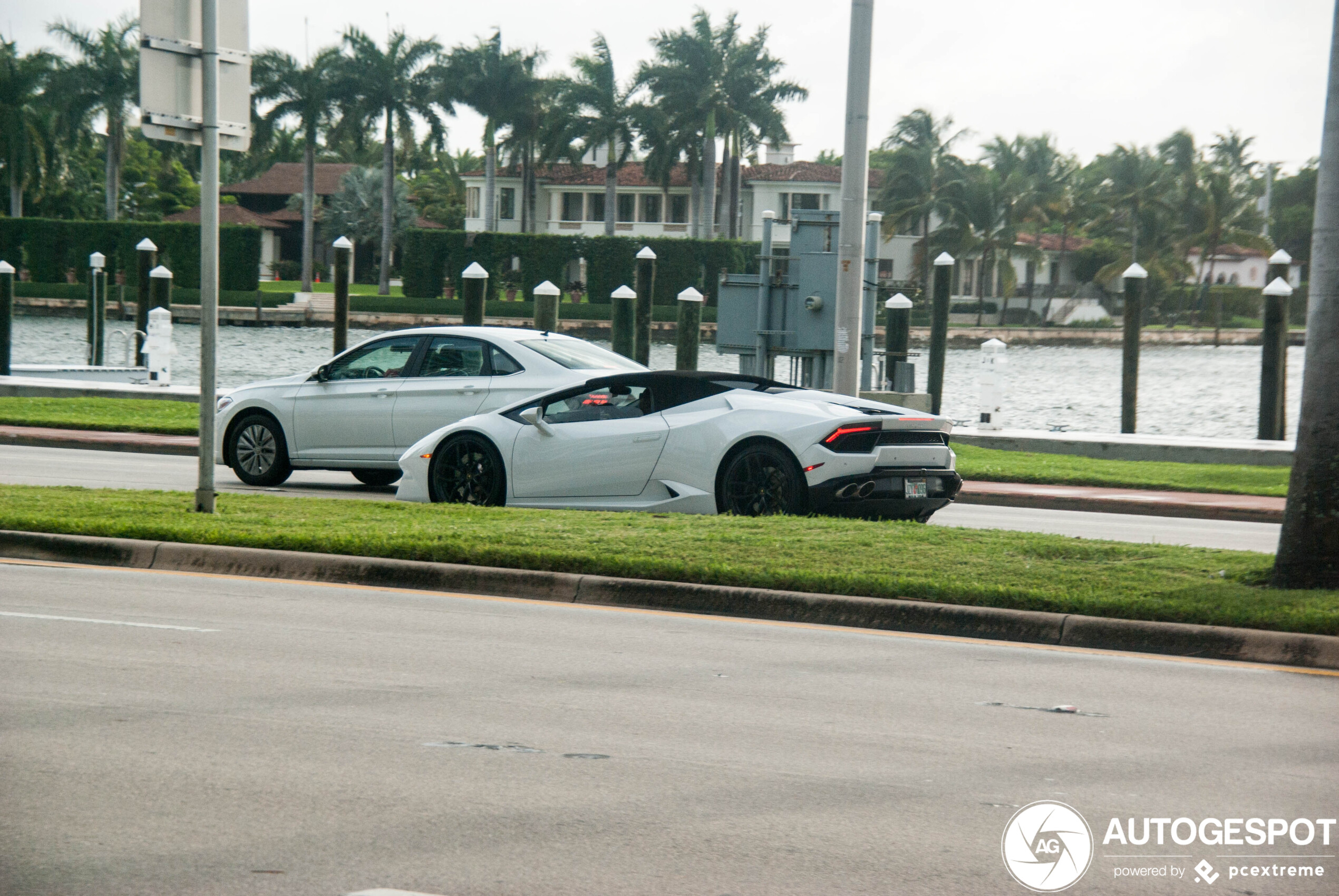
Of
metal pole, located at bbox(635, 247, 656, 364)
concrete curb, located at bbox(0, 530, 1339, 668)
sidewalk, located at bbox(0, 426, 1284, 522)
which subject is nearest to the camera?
concrete curb, located at bbox(0, 530, 1339, 668)

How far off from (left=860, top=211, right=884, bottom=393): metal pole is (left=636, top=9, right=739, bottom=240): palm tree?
65056 millimetres

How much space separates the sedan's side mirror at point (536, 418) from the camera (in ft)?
40.1

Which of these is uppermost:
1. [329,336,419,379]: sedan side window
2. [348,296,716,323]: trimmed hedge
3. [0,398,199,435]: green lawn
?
[348,296,716,323]: trimmed hedge

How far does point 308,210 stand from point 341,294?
198 ft

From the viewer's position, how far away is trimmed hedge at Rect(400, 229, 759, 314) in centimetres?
8131

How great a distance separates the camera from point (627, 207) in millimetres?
95562

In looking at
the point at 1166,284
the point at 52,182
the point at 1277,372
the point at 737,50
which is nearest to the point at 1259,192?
the point at 1166,284

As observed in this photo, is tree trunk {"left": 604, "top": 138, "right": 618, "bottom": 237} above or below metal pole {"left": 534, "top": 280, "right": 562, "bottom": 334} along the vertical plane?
above

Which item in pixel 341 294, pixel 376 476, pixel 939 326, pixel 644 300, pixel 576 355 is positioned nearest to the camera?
pixel 576 355

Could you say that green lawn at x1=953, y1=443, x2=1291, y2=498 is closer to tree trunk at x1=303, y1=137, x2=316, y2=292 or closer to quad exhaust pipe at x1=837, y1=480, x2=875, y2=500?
quad exhaust pipe at x1=837, y1=480, x2=875, y2=500

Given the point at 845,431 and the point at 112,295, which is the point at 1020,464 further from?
the point at 112,295

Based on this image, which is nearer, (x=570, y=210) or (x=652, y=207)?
(x=652, y=207)

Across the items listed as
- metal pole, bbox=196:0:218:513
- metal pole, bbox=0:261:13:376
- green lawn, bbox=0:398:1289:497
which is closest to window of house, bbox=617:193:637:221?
metal pole, bbox=0:261:13:376

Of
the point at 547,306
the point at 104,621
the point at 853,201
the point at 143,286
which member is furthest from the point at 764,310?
the point at 143,286
